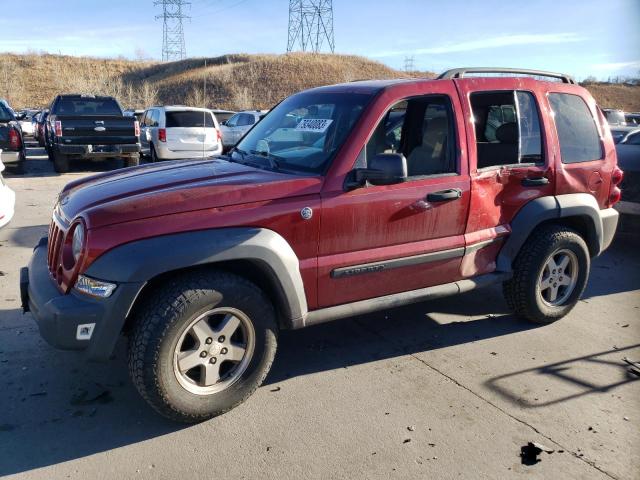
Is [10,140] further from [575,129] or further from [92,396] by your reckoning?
[575,129]

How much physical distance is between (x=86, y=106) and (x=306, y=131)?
11881 mm

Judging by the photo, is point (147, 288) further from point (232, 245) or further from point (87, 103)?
point (87, 103)

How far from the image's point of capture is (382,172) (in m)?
3.31

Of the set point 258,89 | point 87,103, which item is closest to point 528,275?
point 87,103

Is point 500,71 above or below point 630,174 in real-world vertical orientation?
above

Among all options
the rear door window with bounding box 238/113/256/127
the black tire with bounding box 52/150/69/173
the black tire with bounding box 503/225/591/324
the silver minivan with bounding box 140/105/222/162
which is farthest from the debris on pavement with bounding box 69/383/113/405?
the rear door window with bounding box 238/113/256/127

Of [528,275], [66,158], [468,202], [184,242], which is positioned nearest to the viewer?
[184,242]

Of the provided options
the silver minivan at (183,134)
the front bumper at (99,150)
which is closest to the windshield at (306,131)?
the front bumper at (99,150)

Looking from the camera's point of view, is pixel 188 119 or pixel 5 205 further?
pixel 188 119

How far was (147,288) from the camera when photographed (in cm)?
305

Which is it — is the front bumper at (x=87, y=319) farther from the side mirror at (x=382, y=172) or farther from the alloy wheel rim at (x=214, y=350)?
the side mirror at (x=382, y=172)

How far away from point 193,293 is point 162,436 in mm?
836

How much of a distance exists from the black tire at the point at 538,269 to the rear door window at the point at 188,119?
36.7ft

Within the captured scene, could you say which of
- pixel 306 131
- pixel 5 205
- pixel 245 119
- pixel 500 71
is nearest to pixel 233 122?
pixel 245 119
